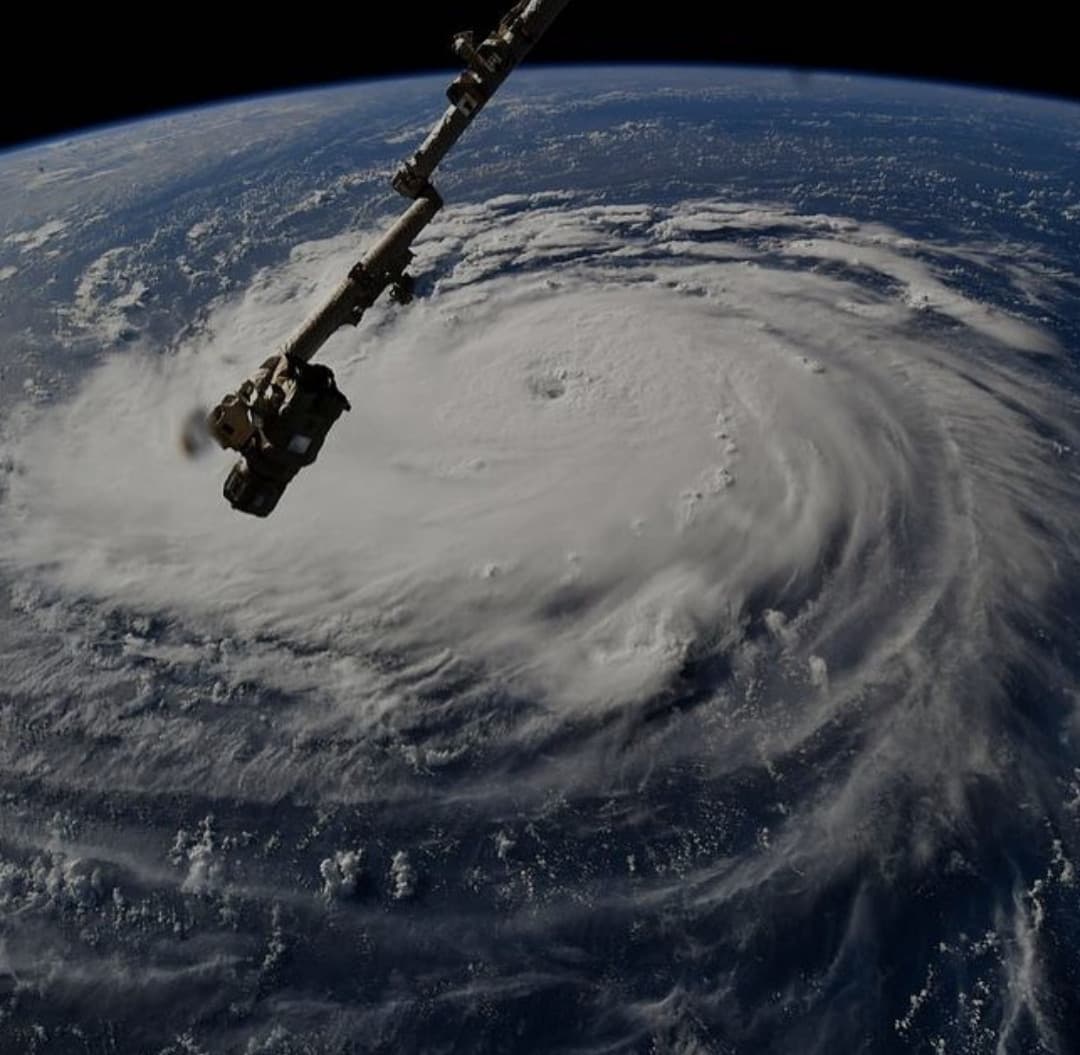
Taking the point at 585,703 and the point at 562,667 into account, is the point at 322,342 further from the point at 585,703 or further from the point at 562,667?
the point at 562,667

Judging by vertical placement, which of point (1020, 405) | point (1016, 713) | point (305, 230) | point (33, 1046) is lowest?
point (33, 1046)

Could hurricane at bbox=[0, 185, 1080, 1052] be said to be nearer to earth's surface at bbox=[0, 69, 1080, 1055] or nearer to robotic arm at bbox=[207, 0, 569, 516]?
earth's surface at bbox=[0, 69, 1080, 1055]

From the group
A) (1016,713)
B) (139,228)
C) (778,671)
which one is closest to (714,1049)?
(778,671)

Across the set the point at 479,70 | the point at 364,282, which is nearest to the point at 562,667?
the point at 364,282

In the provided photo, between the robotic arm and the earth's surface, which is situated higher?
the robotic arm

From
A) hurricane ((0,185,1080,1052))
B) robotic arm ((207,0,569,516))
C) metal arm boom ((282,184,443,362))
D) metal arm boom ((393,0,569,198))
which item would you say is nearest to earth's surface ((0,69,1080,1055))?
hurricane ((0,185,1080,1052))

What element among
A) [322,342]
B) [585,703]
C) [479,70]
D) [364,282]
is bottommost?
[585,703]

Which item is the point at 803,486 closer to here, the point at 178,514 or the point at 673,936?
the point at 673,936

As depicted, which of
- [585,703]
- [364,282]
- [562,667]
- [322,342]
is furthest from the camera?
[562,667]

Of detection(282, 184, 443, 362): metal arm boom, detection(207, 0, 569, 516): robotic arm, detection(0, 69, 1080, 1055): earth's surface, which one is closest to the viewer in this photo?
detection(207, 0, 569, 516): robotic arm
